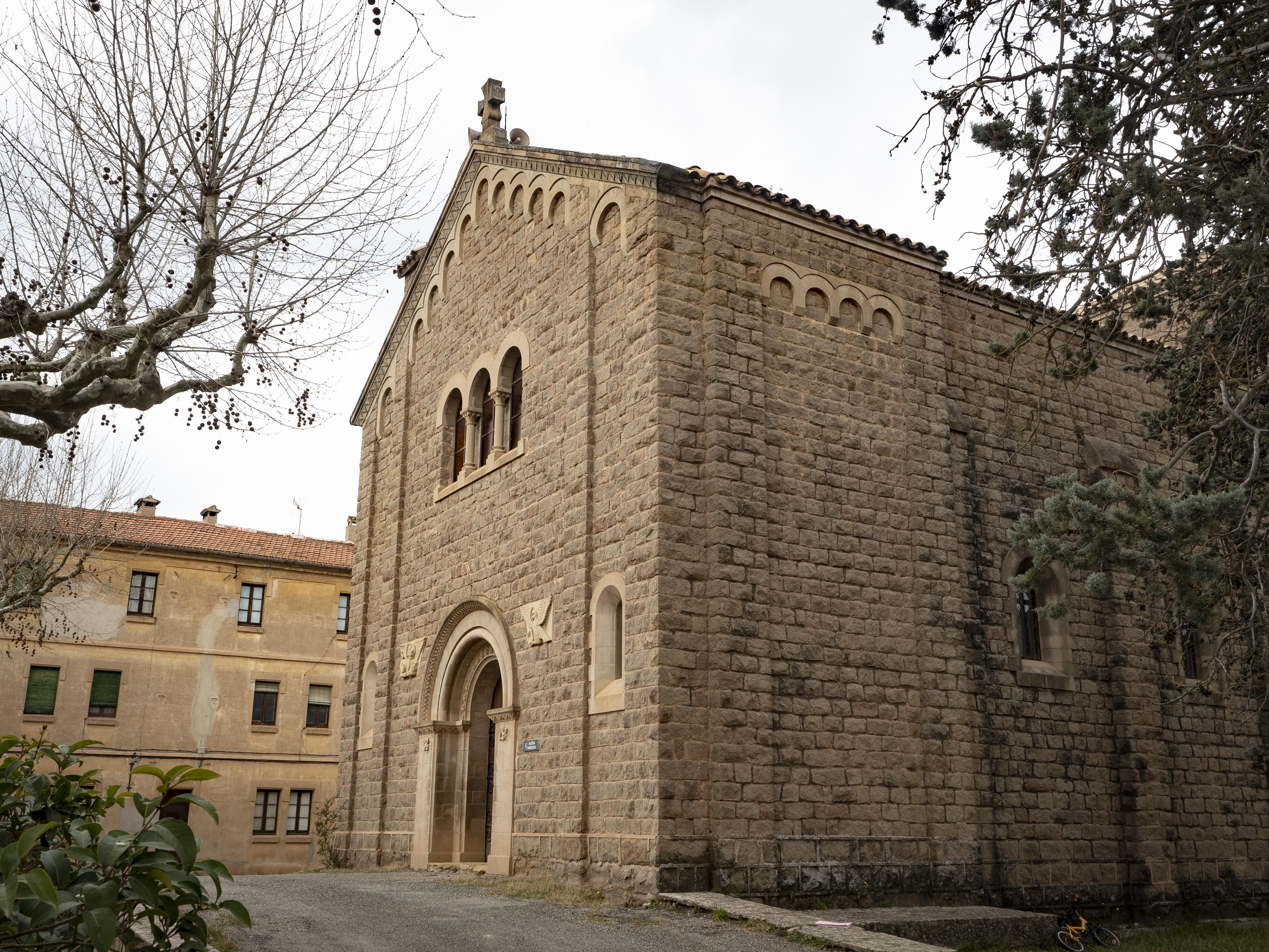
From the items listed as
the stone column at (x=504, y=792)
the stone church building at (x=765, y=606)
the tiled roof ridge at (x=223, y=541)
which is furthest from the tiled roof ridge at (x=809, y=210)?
the tiled roof ridge at (x=223, y=541)

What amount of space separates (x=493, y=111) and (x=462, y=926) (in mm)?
12464

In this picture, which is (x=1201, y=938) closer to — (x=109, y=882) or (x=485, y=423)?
(x=485, y=423)

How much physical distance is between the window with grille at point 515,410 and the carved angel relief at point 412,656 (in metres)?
3.22

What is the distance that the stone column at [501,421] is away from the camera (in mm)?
14750

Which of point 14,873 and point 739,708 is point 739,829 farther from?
point 14,873

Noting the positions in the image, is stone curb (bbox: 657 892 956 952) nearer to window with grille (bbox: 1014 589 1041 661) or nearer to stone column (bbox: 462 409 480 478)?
window with grille (bbox: 1014 589 1041 661)

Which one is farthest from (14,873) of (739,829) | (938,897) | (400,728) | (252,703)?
(252,703)

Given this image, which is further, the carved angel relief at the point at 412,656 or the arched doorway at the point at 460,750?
the carved angel relief at the point at 412,656

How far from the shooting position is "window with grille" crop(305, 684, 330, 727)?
29.5 meters

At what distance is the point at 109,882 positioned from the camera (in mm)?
3086

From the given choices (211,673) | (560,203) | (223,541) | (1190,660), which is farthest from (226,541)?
(1190,660)

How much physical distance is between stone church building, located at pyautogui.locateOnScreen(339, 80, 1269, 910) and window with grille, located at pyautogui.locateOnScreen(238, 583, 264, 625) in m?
14.2

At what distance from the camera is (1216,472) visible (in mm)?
8922

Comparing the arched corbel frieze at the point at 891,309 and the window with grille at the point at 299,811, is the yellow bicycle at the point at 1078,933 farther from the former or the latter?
the window with grille at the point at 299,811
